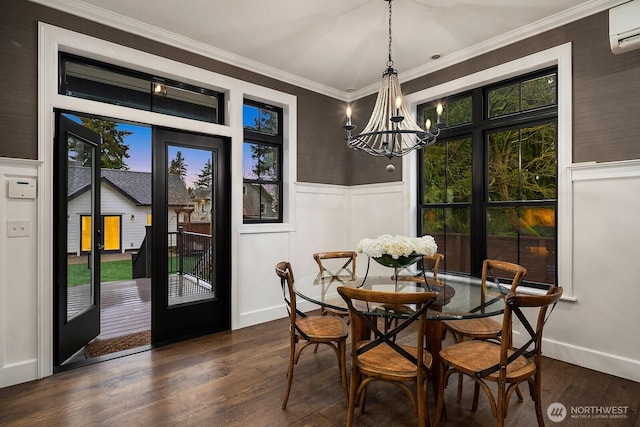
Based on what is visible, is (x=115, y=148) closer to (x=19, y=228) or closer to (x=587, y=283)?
(x=19, y=228)

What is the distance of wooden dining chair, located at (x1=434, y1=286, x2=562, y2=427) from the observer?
5.41ft

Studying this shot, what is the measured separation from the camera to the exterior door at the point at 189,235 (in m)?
3.32

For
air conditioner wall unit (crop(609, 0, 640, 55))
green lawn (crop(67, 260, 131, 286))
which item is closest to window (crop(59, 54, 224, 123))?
green lawn (crop(67, 260, 131, 286))

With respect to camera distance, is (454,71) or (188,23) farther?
(454,71)

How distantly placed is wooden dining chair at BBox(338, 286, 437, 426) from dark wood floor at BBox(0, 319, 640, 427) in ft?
1.42

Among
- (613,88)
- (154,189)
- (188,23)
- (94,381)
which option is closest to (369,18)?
(188,23)

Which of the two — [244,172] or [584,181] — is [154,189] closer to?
[244,172]

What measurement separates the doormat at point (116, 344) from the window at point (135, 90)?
233 centimetres

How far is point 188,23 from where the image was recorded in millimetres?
3039

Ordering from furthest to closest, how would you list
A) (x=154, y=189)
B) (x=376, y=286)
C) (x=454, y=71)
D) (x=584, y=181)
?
(x=454, y=71), (x=154, y=189), (x=584, y=181), (x=376, y=286)

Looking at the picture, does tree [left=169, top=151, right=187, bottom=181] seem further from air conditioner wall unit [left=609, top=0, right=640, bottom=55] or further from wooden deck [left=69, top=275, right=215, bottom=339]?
air conditioner wall unit [left=609, top=0, right=640, bottom=55]

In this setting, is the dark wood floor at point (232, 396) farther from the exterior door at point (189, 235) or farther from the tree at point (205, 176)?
the tree at point (205, 176)

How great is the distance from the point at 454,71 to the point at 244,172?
261 cm

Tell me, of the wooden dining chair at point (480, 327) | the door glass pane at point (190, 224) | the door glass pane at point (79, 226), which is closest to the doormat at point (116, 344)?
the door glass pane at point (79, 226)
